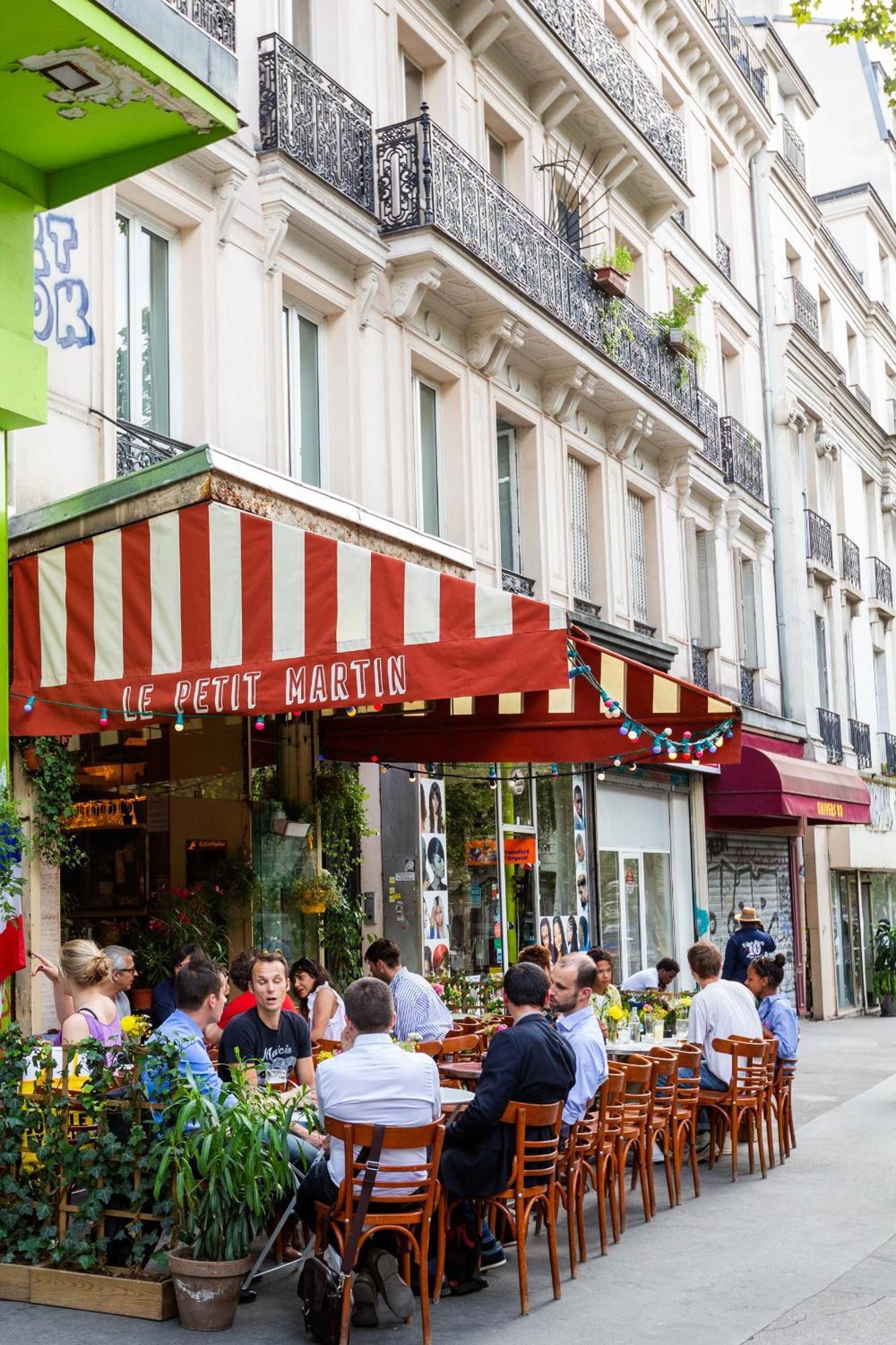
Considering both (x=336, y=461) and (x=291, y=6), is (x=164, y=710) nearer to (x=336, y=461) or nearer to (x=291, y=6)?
(x=336, y=461)

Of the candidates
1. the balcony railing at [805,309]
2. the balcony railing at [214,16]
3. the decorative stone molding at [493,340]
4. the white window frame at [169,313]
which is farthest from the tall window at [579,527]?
the balcony railing at [805,309]

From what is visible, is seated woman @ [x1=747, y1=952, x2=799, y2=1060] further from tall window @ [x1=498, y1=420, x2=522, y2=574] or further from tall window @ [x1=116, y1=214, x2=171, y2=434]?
tall window @ [x1=498, y1=420, x2=522, y2=574]

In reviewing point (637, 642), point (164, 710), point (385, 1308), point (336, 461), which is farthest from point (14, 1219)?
point (637, 642)

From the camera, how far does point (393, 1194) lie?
6.12m

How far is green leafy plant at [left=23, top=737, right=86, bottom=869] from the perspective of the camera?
356 inches

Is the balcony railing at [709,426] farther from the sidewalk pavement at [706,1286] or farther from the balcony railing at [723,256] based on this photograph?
the sidewalk pavement at [706,1286]

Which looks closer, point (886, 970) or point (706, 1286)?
point (706, 1286)

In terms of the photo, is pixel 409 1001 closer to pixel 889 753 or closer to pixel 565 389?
pixel 565 389

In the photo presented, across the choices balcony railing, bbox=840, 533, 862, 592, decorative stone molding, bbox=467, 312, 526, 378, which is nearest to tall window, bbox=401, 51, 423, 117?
decorative stone molding, bbox=467, 312, 526, 378

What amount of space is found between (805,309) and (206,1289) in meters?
25.4

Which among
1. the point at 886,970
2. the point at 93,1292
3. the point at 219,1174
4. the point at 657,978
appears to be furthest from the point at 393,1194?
the point at 886,970

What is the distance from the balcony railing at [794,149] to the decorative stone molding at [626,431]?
11.1 metres

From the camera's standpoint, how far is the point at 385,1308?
6.43 m

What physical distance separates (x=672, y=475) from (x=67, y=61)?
1426cm
